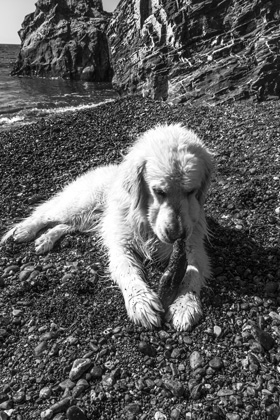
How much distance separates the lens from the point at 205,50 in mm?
13586

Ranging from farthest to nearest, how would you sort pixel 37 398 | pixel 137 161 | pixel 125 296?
1. pixel 137 161
2. pixel 125 296
3. pixel 37 398

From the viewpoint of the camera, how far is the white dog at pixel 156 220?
3773mm

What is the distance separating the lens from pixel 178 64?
45.8 feet

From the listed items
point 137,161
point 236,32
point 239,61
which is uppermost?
point 236,32

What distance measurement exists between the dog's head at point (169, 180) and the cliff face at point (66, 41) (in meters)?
Result: 32.0

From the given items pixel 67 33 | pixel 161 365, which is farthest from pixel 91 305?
pixel 67 33

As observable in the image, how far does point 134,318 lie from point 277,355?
1.32 metres

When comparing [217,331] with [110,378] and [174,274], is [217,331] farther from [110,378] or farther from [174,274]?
[110,378]

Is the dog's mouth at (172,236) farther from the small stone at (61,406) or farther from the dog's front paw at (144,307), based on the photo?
the small stone at (61,406)

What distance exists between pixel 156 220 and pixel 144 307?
2.97 feet

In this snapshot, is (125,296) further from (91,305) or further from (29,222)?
(29,222)

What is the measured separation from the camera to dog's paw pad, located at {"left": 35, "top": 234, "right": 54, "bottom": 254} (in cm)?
522

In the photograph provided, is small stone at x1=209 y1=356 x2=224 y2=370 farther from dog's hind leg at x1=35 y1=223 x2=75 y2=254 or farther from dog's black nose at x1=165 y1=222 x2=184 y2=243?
dog's hind leg at x1=35 y1=223 x2=75 y2=254

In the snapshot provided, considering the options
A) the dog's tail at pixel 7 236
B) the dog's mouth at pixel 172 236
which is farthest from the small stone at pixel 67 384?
the dog's tail at pixel 7 236
